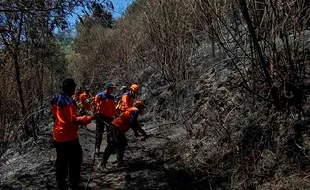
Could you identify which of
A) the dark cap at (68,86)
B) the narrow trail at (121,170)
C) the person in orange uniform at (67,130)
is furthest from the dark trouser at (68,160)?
the narrow trail at (121,170)

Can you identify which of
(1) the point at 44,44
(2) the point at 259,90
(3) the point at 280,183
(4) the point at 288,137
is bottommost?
(3) the point at 280,183

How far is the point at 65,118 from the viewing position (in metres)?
6.20

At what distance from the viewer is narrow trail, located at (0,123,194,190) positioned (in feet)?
25.3

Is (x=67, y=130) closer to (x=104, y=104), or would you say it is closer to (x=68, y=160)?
(x=68, y=160)

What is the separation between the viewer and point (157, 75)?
16.5m

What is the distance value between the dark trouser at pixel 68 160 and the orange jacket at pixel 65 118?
0.11 meters

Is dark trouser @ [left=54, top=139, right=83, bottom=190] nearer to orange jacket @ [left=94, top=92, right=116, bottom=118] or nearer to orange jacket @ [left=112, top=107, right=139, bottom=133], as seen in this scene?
orange jacket @ [left=112, top=107, right=139, bottom=133]

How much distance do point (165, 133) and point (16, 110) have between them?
4.77 meters

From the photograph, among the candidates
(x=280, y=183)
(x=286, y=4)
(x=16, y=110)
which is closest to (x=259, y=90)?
(x=286, y=4)

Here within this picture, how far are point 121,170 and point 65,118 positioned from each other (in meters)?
2.73

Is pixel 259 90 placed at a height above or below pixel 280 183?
above

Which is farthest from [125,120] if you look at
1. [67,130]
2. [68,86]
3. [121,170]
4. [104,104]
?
[68,86]

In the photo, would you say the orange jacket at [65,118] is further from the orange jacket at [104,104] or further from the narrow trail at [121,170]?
the orange jacket at [104,104]

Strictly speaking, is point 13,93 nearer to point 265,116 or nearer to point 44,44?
point 44,44
